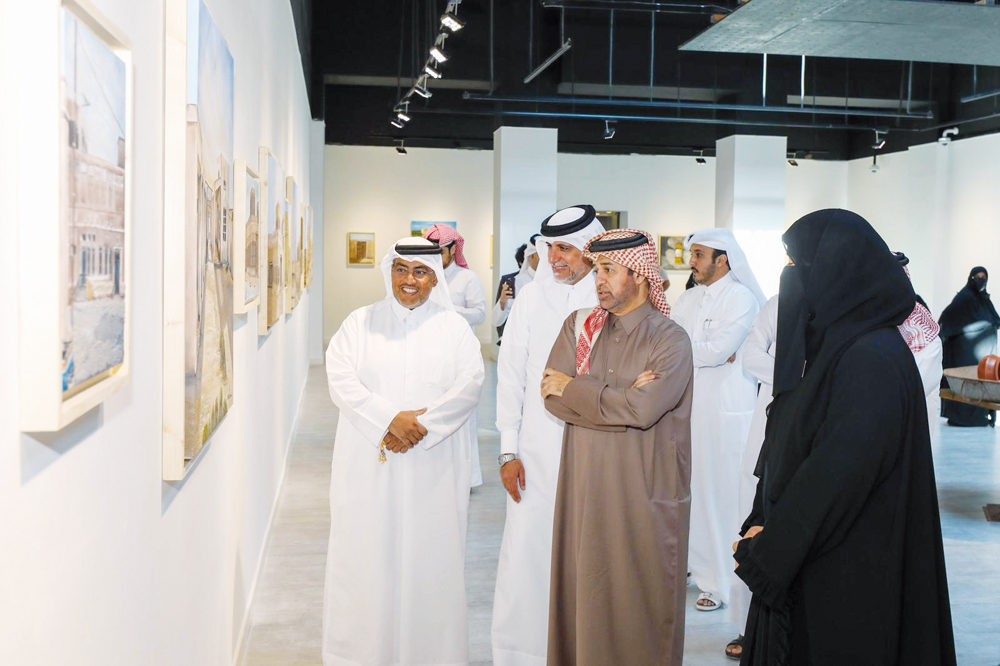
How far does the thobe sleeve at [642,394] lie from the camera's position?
339cm

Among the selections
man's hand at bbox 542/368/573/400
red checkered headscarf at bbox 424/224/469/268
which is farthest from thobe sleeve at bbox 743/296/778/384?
red checkered headscarf at bbox 424/224/469/268

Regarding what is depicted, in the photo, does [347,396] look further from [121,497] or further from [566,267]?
[121,497]

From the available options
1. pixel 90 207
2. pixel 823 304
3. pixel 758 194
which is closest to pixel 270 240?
pixel 823 304

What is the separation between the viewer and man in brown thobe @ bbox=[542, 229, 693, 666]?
3482 mm

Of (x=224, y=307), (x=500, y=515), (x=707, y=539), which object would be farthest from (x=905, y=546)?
(x=500, y=515)

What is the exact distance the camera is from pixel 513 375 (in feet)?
14.1

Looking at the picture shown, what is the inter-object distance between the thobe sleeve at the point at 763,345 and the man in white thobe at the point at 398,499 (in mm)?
1321

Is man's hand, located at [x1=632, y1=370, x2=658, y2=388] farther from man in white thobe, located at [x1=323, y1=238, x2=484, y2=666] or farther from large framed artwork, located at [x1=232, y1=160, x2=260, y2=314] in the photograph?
large framed artwork, located at [x1=232, y1=160, x2=260, y2=314]

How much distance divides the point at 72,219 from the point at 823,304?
1.93 m

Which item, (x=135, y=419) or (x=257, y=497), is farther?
(x=257, y=497)

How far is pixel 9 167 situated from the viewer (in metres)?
1.25

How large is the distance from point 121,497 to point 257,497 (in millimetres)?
3517

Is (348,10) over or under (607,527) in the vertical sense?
over

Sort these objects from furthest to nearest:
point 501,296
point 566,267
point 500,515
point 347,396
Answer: point 501,296
point 500,515
point 566,267
point 347,396
